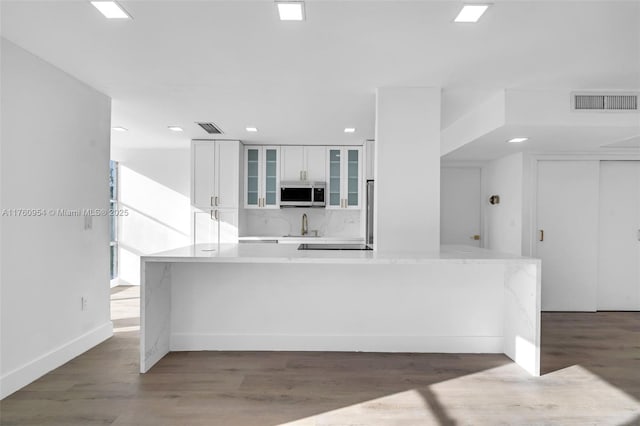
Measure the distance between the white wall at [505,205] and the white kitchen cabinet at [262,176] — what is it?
312 centimetres

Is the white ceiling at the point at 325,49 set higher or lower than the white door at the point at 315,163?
higher

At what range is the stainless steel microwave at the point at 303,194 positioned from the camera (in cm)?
595

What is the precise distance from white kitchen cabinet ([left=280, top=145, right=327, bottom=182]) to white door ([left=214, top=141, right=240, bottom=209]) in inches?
28.7

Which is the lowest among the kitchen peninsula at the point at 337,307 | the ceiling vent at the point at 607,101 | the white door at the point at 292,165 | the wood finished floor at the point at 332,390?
the wood finished floor at the point at 332,390

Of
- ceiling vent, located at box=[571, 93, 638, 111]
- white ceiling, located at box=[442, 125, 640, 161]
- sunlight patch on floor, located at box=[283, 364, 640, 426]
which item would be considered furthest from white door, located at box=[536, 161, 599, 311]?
sunlight patch on floor, located at box=[283, 364, 640, 426]

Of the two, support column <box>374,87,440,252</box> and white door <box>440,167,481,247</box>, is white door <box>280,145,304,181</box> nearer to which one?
white door <box>440,167,481,247</box>

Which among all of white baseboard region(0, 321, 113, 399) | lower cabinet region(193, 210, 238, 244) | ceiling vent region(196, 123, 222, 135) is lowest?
white baseboard region(0, 321, 113, 399)

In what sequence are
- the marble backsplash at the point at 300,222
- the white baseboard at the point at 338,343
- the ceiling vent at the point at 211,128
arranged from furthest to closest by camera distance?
the marble backsplash at the point at 300,222 → the ceiling vent at the point at 211,128 → the white baseboard at the point at 338,343

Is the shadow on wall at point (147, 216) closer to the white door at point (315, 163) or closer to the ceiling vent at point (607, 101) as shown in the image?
the white door at point (315, 163)

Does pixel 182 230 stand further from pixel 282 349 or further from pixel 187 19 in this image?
pixel 187 19

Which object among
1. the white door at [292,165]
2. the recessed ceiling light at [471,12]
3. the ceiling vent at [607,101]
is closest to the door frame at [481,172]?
the white door at [292,165]

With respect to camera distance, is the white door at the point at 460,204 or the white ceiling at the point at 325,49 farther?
the white door at the point at 460,204

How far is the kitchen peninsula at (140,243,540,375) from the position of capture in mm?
3400

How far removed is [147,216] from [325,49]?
4.90 m
